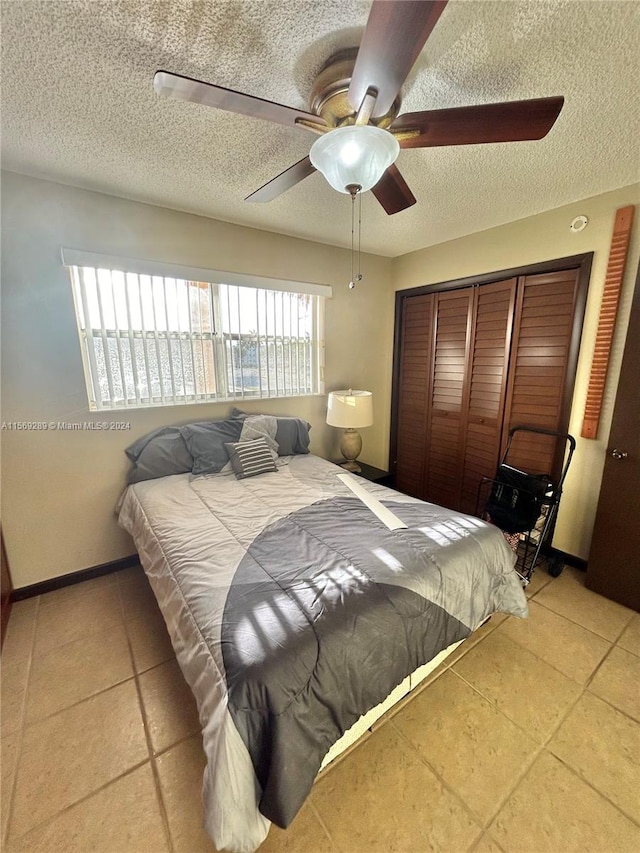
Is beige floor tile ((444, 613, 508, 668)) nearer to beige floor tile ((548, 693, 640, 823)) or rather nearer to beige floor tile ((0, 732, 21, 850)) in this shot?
beige floor tile ((548, 693, 640, 823))

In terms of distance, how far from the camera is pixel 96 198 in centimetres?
212

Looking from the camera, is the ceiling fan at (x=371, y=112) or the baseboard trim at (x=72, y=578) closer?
the ceiling fan at (x=371, y=112)

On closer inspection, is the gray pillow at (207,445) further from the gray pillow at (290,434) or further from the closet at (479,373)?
the closet at (479,373)

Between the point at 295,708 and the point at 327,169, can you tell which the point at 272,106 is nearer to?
the point at 327,169

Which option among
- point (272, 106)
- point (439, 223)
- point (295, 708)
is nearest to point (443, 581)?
point (295, 708)

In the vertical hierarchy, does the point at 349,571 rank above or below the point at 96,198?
below

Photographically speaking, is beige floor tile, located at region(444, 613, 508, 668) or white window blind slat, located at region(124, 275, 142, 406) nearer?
beige floor tile, located at region(444, 613, 508, 668)

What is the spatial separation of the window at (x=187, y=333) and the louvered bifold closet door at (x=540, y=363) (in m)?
1.62

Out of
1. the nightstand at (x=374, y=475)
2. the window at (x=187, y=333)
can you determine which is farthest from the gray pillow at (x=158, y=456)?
the nightstand at (x=374, y=475)

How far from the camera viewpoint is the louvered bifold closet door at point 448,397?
9.81 feet

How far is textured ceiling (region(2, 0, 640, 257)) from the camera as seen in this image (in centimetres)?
103

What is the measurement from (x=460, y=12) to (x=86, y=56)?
47.6 inches

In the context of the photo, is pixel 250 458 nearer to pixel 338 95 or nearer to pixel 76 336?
pixel 76 336

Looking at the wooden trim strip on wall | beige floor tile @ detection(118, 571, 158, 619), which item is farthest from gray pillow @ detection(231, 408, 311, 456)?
the wooden trim strip on wall
